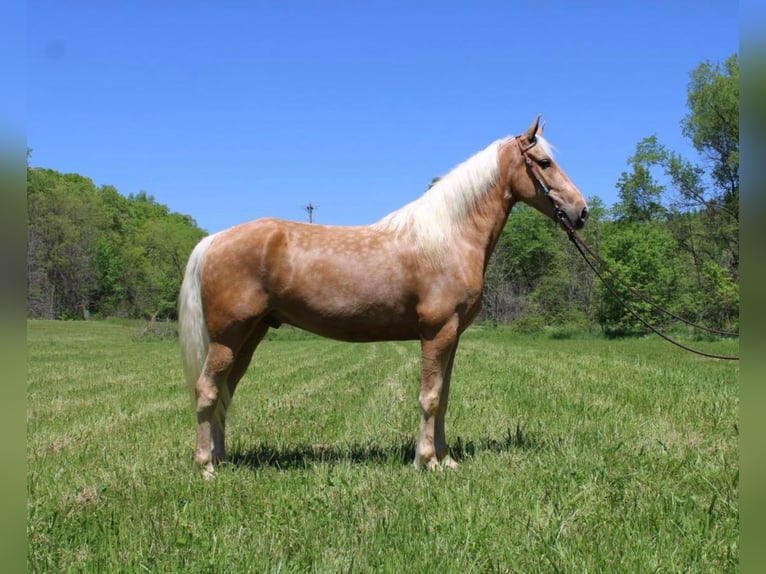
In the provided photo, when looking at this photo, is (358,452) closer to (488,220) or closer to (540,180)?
(488,220)

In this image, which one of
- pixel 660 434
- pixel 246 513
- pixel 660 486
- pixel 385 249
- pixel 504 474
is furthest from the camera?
pixel 660 434

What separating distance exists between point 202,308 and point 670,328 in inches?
1453

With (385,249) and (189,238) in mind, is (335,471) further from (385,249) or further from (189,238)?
(189,238)

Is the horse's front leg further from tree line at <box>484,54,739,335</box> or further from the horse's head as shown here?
tree line at <box>484,54,739,335</box>

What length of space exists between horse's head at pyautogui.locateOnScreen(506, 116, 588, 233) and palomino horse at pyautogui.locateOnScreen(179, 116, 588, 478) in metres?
0.01

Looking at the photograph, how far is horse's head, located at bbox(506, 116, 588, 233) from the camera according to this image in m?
5.09

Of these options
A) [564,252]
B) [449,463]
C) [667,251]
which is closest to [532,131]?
[449,463]

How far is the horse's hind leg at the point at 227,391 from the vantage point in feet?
16.3

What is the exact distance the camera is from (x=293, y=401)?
882 cm

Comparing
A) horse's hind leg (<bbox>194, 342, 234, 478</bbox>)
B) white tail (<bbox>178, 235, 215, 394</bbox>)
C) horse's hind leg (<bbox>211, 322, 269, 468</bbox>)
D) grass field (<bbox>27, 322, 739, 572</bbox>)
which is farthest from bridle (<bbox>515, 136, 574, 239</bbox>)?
horse's hind leg (<bbox>194, 342, 234, 478</bbox>)

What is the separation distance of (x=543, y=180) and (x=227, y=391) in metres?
3.34

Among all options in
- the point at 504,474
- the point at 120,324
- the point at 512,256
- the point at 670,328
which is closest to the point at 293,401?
the point at 504,474

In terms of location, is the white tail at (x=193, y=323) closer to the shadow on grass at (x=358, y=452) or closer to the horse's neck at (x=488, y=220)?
the shadow on grass at (x=358, y=452)

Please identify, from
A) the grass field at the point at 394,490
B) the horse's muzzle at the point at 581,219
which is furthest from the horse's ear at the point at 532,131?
the grass field at the point at 394,490
